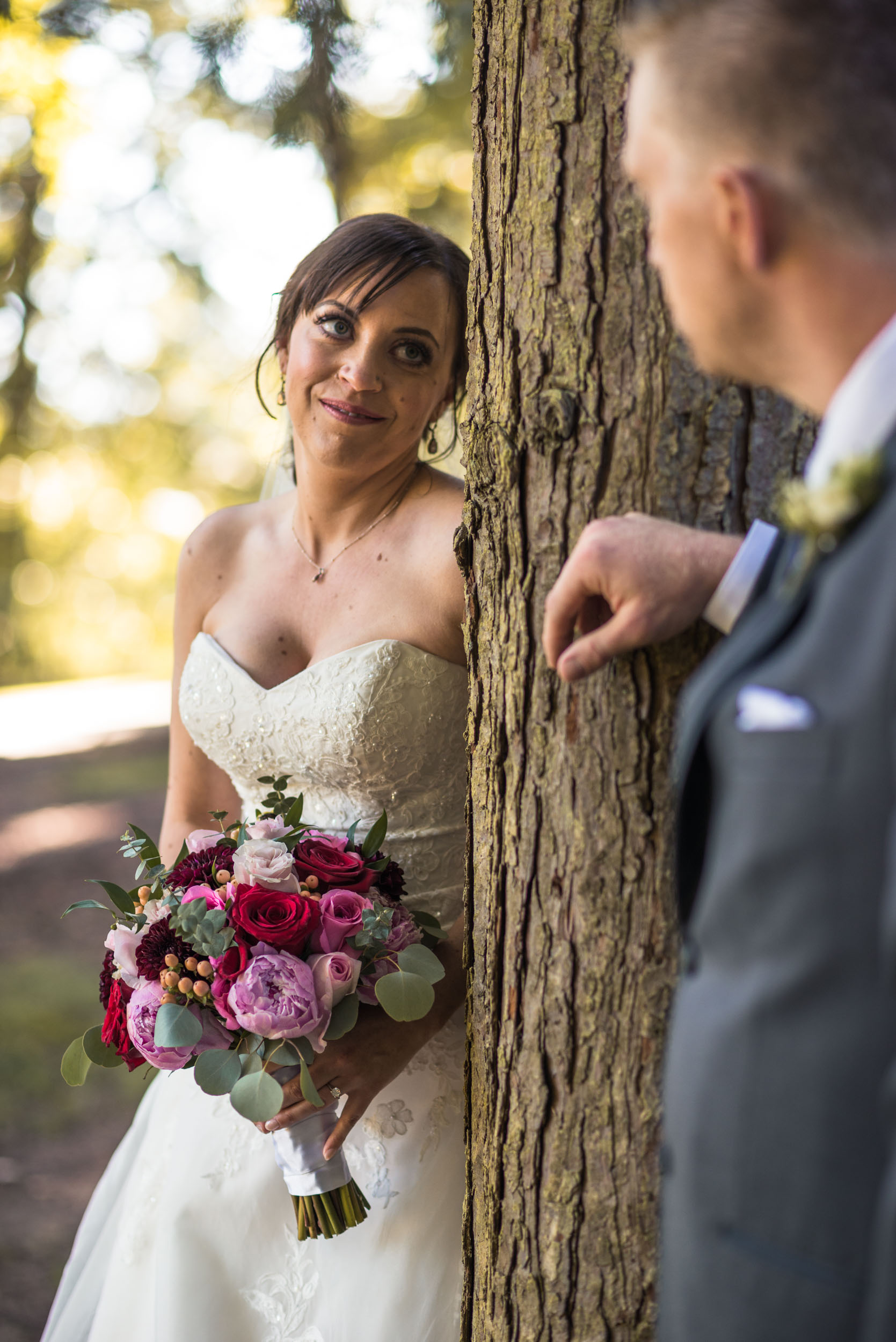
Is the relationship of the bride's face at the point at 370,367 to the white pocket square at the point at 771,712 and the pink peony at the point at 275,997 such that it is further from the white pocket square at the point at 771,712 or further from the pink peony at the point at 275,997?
the white pocket square at the point at 771,712

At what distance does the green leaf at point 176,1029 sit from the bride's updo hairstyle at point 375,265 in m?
1.55

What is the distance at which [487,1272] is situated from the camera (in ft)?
5.58

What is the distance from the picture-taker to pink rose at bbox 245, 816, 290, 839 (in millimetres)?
2037

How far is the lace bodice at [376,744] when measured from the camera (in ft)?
7.87

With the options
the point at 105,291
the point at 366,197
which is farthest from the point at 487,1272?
the point at 105,291

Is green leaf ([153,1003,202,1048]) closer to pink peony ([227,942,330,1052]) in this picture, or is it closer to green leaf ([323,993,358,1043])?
pink peony ([227,942,330,1052])

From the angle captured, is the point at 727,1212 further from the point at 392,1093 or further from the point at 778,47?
the point at 392,1093

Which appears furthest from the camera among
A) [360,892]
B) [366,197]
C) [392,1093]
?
[366,197]

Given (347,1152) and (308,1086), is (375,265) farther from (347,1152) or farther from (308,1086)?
(347,1152)

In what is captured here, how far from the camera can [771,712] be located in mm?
1007

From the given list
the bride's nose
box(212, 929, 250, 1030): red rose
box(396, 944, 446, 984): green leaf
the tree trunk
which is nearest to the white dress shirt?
the tree trunk

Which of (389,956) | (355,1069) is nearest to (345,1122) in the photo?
(355,1069)

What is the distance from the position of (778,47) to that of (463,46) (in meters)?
3.78

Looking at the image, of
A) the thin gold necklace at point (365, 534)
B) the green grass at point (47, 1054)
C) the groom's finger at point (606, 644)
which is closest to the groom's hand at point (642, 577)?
the groom's finger at point (606, 644)
